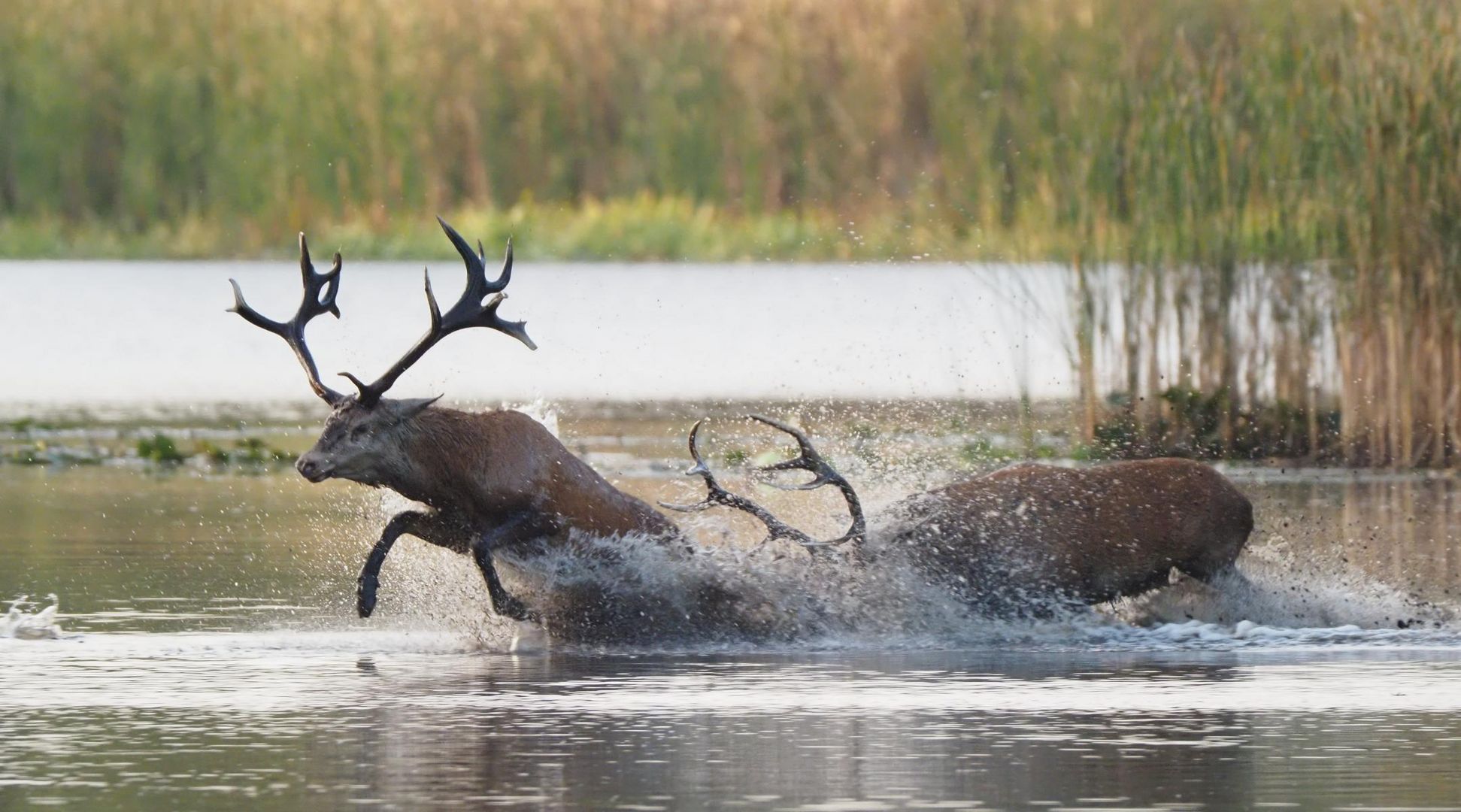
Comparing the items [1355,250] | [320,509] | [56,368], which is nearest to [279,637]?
[320,509]

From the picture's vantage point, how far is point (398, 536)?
40.2 ft

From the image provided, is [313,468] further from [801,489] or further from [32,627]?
[801,489]

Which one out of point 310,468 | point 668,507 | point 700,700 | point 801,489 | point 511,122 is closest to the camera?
point 700,700

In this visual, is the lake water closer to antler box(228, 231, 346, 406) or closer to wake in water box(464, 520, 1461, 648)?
wake in water box(464, 520, 1461, 648)

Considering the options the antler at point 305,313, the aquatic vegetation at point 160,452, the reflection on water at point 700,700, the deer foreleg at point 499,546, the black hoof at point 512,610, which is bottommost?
the reflection on water at point 700,700

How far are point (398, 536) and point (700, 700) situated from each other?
94.5 inches

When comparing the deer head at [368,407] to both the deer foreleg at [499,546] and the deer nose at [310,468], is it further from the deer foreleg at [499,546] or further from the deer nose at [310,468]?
the deer foreleg at [499,546]

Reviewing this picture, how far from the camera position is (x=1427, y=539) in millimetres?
15273

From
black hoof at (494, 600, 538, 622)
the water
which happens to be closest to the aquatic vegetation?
Result: the water

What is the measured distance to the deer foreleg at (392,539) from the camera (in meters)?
12.1

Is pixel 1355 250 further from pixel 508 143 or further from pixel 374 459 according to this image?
pixel 508 143

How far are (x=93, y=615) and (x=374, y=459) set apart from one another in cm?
139

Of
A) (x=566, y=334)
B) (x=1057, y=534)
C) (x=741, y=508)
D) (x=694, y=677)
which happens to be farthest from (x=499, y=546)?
(x=566, y=334)

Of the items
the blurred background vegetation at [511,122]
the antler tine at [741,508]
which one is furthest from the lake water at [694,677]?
the blurred background vegetation at [511,122]
